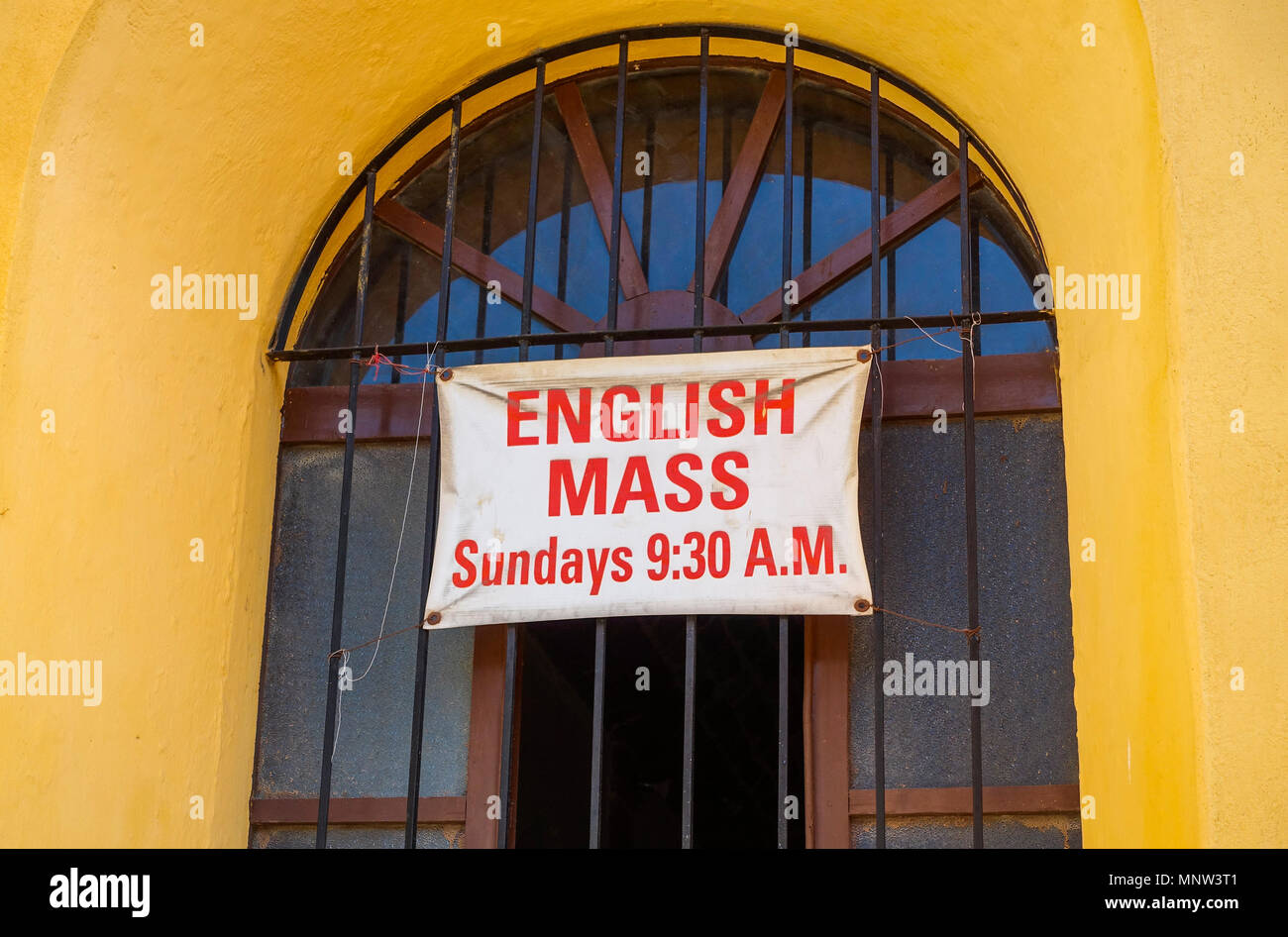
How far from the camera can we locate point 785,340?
4.38 m

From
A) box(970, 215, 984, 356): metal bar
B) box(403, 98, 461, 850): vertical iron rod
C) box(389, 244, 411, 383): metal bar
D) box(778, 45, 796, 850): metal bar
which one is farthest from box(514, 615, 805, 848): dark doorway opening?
box(778, 45, 796, 850): metal bar

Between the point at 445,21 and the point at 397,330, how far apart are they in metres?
1.01

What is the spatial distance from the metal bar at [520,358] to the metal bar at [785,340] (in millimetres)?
764

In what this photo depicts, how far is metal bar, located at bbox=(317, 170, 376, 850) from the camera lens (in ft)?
13.9

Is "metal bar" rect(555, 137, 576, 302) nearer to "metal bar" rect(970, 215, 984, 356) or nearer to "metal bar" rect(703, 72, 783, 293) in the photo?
"metal bar" rect(703, 72, 783, 293)

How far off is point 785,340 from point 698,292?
299mm

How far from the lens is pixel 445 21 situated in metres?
4.67

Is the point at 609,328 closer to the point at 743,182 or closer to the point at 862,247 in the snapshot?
the point at 743,182

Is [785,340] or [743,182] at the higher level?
[743,182]

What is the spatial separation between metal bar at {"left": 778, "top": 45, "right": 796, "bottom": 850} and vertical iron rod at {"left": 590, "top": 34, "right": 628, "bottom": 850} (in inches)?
19.2

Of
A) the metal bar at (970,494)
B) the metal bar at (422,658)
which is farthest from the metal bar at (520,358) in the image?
the metal bar at (970,494)

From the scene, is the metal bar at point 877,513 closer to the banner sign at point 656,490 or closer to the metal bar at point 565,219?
the banner sign at point 656,490

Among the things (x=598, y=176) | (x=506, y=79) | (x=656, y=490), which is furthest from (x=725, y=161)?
(x=656, y=490)
